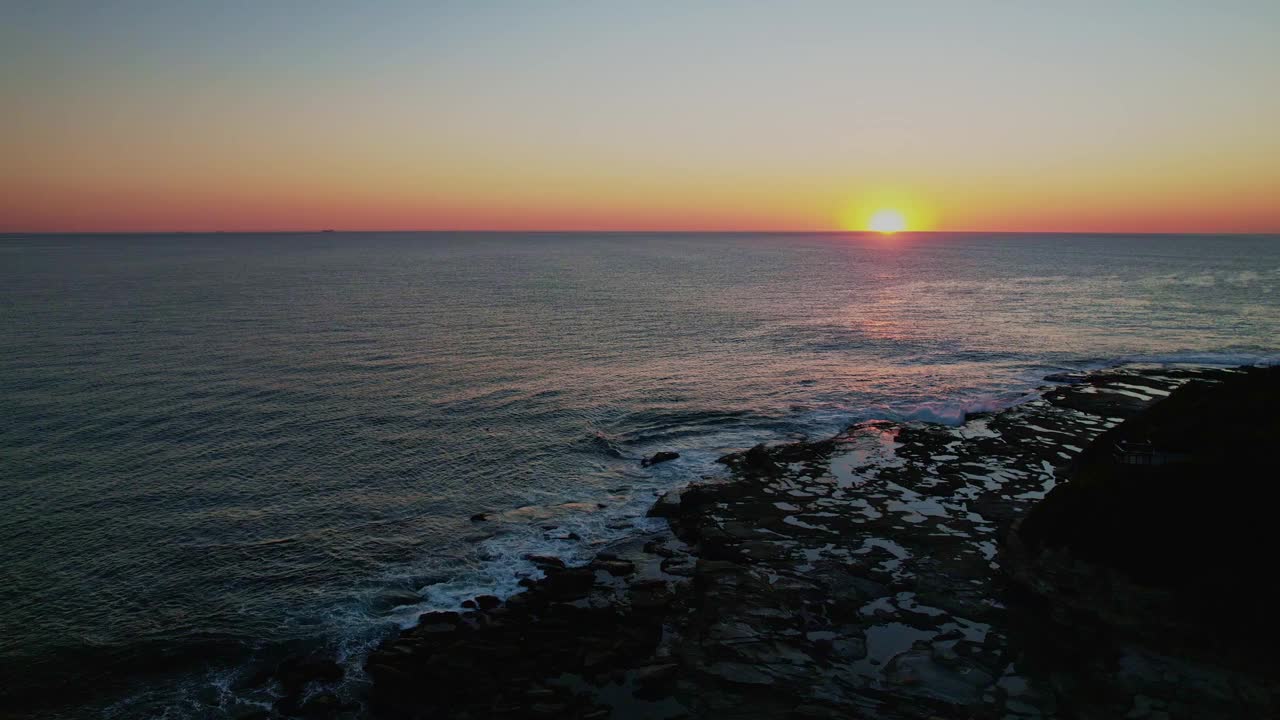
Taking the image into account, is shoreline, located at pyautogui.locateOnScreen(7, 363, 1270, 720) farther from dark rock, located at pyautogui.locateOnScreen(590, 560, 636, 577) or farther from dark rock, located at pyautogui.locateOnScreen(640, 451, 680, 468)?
dark rock, located at pyautogui.locateOnScreen(640, 451, 680, 468)

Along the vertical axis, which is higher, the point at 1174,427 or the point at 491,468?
the point at 1174,427

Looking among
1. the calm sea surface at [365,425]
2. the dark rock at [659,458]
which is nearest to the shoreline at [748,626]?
the calm sea surface at [365,425]

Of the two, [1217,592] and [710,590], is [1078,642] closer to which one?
[1217,592]

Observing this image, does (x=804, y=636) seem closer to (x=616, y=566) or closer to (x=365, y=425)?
(x=616, y=566)

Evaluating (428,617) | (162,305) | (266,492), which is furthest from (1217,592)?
(162,305)

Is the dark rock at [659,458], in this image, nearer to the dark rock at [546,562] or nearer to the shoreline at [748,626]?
the shoreline at [748,626]
